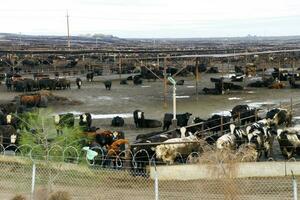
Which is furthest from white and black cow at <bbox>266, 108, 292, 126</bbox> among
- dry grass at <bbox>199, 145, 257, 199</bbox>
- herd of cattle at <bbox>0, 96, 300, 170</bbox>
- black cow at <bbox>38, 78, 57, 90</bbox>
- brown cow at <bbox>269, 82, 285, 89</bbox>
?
black cow at <bbox>38, 78, 57, 90</bbox>

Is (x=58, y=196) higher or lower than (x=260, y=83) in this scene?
higher

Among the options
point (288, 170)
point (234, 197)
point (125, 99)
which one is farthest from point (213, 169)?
point (125, 99)

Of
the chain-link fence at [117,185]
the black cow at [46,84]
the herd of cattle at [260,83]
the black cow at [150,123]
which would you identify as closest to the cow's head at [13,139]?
the chain-link fence at [117,185]

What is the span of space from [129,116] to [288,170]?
1455cm

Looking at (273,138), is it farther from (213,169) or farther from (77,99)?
(77,99)

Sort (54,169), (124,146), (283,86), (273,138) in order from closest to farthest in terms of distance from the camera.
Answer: (54,169)
(124,146)
(273,138)
(283,86)

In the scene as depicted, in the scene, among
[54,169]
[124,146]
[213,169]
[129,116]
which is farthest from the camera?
[129,116]

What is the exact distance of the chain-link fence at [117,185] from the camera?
41.3 feet

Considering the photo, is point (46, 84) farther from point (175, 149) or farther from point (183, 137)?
point (175, 149)

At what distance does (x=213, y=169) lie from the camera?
12312 mm

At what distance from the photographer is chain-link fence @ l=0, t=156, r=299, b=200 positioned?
12602 millimetres

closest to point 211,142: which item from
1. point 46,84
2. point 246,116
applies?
point 246,116

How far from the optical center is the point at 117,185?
1405cm

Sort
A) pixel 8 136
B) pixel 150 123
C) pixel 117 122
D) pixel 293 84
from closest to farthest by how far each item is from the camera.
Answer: pixel 8 136 → pixel 150 123 → pixel 117 122 → pixel 293 84
